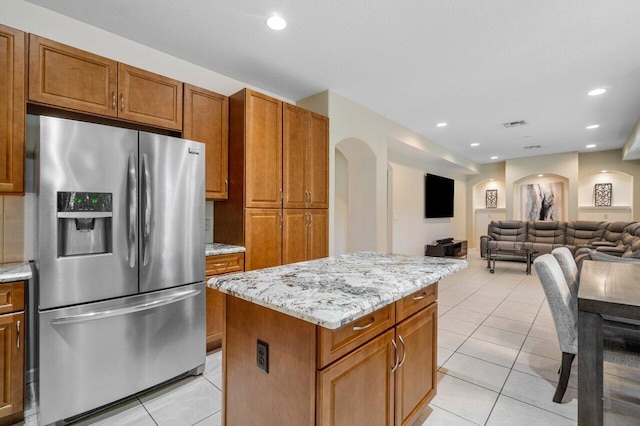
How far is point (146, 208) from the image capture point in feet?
6.59

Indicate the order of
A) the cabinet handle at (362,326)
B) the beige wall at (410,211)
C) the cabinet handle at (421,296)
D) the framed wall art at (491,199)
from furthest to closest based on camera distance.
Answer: the framed wall art at (491,199) → the beige wall at (410,211) → the cabinet handle at (421,296) → the cabinet handle at (362,326)

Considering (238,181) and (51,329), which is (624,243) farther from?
(51,329)

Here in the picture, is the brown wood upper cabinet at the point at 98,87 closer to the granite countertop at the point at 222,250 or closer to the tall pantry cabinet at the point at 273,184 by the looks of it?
the tall pantry cabinet at the point at 273,184

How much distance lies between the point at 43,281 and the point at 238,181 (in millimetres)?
1516

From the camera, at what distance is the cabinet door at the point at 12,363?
63.1 inches

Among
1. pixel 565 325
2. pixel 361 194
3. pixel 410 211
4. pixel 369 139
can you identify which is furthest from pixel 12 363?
pixel 410 211

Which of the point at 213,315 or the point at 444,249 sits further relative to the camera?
the point at 444,249

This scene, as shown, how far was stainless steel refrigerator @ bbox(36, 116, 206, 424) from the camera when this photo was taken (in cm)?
166

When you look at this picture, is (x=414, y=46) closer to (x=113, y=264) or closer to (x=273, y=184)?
(x=273, y=184)

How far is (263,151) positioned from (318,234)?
113cm

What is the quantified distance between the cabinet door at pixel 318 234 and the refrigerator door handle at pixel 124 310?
4.52 feet

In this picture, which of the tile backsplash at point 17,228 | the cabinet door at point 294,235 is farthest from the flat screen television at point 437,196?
the tile backsplash at point 17,228

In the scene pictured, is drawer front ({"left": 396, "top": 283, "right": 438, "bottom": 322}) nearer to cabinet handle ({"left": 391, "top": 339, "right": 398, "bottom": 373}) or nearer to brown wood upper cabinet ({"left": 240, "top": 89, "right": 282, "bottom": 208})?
cabinet handle ({"left": 391, "top": 339, "right": 398, "bottom": 373})

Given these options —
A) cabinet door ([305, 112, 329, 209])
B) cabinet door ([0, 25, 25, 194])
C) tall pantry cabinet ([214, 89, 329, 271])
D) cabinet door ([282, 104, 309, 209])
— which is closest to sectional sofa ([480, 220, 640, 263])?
cabinet door ([305, 112, 329, 209])
